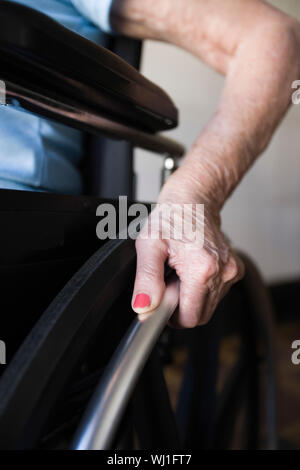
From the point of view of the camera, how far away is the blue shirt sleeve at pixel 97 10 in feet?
1.76

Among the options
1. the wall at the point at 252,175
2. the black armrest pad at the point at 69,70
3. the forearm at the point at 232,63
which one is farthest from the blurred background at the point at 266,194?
the black armrest pad at the point at 69,70

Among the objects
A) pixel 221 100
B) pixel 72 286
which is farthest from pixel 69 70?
pixel 221 100

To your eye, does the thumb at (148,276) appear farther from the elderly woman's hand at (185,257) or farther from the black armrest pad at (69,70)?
the black armrest pad at (69,70)

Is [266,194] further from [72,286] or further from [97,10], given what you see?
[72,286]

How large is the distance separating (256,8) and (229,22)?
3cm

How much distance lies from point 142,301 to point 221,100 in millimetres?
314

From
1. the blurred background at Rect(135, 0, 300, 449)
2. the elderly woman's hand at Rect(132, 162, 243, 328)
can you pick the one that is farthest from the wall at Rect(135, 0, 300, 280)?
the elderly woman's hand at Rect(132, 162, 243, 328)

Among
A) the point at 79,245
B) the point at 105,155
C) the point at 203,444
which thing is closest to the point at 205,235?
the point at 79,245

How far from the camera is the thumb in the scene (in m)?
0.33

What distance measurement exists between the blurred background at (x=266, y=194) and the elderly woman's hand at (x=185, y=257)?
94 cm

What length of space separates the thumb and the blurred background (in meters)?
1.00

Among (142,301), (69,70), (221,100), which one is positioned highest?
(221,100)

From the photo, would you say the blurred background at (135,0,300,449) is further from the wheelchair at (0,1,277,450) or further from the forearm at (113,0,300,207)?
the wheelchair at (0,1,277,450)

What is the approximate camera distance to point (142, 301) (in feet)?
1.10
